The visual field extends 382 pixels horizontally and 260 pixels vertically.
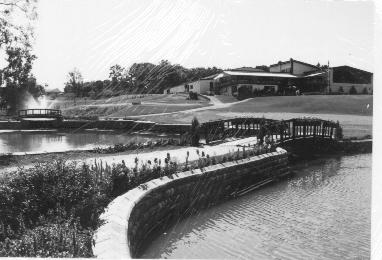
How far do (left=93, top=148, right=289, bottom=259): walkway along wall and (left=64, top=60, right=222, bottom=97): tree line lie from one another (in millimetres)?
3682

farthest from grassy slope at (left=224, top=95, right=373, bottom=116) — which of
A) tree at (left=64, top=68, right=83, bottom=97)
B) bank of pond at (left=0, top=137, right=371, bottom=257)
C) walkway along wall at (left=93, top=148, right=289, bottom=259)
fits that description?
bank of pond at (left=0, top=137, right=371, bottom=257)

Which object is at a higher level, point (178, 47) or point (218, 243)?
point (178, 47)

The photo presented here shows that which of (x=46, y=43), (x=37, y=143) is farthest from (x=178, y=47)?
(x=37, y=143)

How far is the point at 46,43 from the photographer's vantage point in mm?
9859

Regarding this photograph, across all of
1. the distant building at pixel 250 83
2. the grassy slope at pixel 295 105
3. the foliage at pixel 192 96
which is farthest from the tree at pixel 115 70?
the grassy slope at pixel 295 105

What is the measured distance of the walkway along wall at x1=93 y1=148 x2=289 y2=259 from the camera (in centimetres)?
565

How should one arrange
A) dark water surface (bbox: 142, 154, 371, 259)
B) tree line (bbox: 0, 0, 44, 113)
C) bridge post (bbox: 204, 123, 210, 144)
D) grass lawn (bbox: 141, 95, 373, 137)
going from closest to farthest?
dark water surface (bbox: 142, 154, 371, 259)
tree line (bbox: 0, 0, 44, 113)
bridge post (bbox: 204, 123, 210, 144)
grass lawn (bbox: 141, 95, 373, 137)

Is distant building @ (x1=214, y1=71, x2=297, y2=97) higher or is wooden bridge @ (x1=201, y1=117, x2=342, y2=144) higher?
distant building @ (x1=214, y1=71, x2=297, y2=97)

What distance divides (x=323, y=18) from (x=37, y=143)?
1778 centimetres

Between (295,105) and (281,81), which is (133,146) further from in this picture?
(295,105)

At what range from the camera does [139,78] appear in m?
33.2

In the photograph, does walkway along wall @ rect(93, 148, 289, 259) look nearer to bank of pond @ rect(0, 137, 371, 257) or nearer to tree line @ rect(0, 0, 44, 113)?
bank of pond @ rect(0, 137, 371, 257)

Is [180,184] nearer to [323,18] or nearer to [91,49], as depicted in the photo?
[91,49]

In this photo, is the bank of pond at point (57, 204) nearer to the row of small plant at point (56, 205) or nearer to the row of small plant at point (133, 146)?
the row of small plant at point (56, 205)
